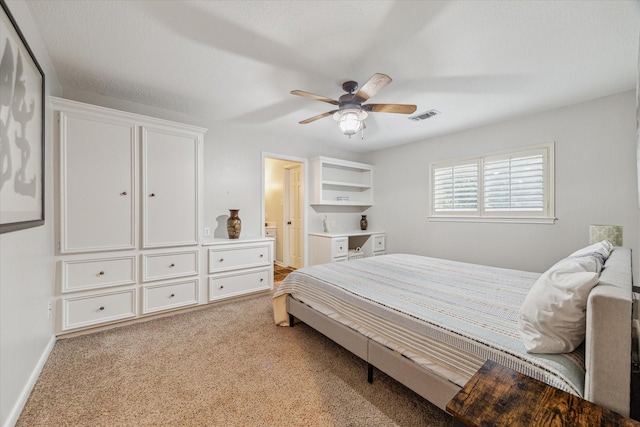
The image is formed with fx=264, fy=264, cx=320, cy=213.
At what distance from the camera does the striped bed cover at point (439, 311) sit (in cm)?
119

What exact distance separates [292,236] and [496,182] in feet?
11.9

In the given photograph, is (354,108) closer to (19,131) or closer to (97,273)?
(19,131)

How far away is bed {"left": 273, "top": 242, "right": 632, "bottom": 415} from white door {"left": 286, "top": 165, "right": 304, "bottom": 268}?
2.38m

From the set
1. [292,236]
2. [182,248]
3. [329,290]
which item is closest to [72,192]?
[182,248]

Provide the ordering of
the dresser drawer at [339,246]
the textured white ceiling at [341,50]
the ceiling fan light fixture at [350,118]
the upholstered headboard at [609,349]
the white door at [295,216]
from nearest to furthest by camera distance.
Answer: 1. the upholstered headboard at [609,349]
2. the textured white ceiling at [341,50]
3. the ceiling fan light fixture at [350,118]
4. the dresser drawer at [339,246]
5. the white door at [295,216]

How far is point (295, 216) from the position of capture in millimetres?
5348

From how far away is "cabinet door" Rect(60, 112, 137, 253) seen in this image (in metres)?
2.44

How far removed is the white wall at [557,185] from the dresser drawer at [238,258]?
2.58 metres

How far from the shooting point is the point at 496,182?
3.70 metres

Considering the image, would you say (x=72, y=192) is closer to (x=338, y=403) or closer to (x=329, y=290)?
(x=329, y=290)

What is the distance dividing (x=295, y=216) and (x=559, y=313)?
14.7ft

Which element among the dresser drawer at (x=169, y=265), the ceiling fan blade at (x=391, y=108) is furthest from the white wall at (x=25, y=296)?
the ceiling fan blade at (x=391, y=108)

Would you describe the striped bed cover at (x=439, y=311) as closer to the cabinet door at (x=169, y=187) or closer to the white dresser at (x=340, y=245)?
the cabinet door at (x=169, y=187)

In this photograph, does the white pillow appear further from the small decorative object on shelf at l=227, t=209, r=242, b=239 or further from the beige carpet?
the small decorative object on shelf at l=227, t=209, r=242, b=239
